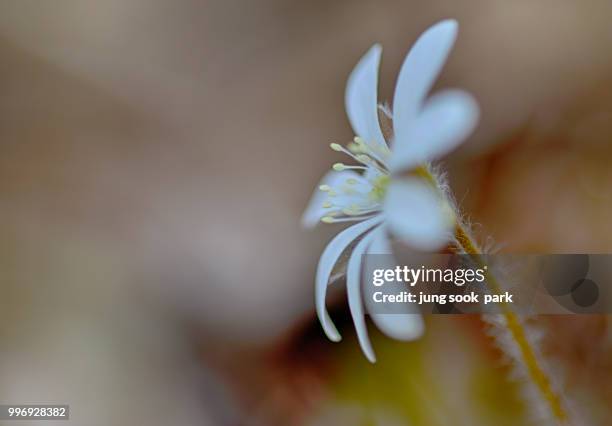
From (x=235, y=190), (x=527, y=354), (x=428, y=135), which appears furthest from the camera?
(x=235, y=190)

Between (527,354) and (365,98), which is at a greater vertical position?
(365,98)

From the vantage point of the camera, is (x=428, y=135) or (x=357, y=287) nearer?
(x=428, y=135)

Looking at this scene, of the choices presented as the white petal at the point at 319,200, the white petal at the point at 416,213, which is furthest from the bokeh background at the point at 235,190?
the white petal at the point at 416,213

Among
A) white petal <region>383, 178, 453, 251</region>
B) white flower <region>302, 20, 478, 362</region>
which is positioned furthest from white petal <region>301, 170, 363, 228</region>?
white petal <region>383, 178, 453, 251</region>

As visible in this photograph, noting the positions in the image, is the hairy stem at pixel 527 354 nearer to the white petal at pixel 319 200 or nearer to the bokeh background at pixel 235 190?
the bokeh background at pixel 235 190

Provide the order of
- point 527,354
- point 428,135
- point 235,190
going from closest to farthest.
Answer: point 428,135 → point 527,354 → point 235,190

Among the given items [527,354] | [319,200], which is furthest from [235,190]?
[527,354]

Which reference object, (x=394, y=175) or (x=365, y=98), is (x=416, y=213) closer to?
(x=394, y=175)
